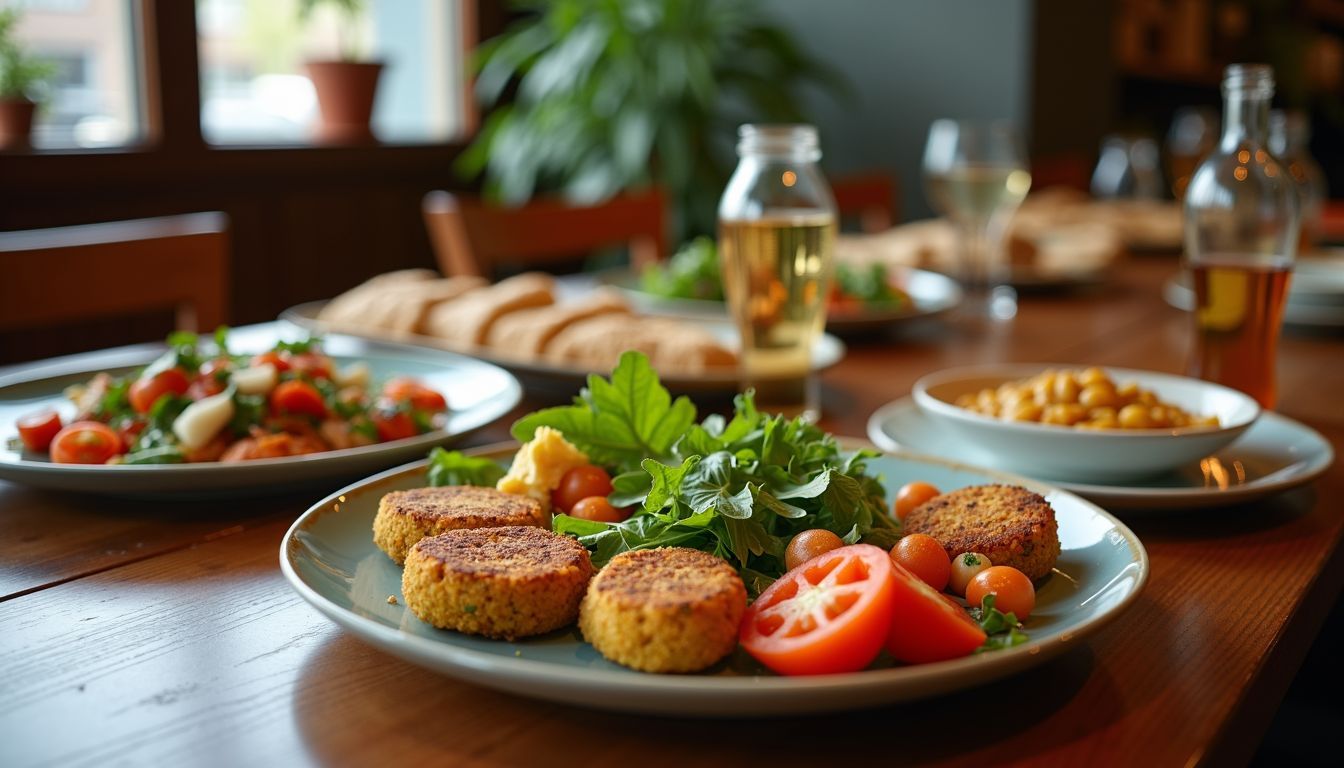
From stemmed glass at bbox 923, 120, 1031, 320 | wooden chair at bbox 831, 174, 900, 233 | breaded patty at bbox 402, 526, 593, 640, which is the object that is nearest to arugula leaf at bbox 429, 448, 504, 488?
breaded patty at bbox 402, 526, 593, 640

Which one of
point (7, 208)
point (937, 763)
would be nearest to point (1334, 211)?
point (7, 208)

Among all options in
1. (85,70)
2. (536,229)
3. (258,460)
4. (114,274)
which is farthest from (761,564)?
(85,70)

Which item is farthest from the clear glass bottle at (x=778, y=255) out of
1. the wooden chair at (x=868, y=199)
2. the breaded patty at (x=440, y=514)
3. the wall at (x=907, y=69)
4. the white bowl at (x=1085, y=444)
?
the wall at (x=907, y=69)

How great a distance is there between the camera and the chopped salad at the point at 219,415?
1.02 metres

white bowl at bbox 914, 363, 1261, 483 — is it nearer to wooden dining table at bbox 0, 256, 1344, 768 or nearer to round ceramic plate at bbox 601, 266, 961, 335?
wooden dining table at bbox 0, 256, 1344, 768

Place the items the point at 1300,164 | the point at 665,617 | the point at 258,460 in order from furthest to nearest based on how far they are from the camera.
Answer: the point at 1300,164
the point at 258,460
the point at 665,617

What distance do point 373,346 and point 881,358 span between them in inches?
26.6

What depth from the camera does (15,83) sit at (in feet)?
10.3

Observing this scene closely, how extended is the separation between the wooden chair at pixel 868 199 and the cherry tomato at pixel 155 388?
2.41 metres

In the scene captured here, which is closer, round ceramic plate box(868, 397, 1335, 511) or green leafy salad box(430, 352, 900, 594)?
green leafy salad box(430, 352, 900, 594)

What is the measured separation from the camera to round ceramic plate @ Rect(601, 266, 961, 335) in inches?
69.6

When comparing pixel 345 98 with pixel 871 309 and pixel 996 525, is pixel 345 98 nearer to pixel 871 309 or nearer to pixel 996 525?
pixel 871 309

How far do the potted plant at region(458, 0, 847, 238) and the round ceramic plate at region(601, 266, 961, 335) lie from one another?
232 cm

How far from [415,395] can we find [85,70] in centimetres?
279
